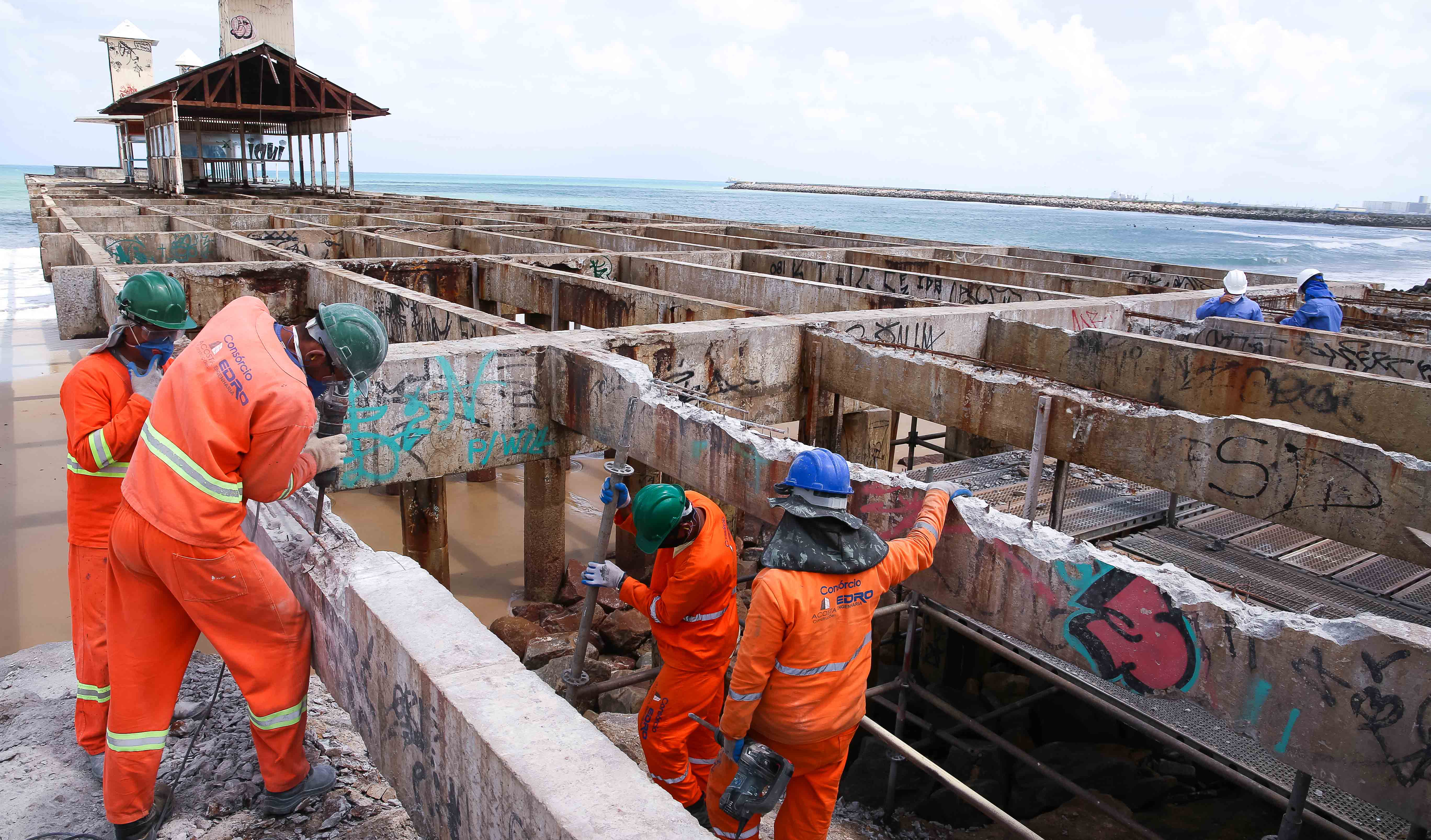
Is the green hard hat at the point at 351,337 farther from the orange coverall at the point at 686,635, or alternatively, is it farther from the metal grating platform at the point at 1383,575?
the metal grating platform at the point at 1383,575

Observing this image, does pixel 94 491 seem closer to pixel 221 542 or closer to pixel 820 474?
pixel 221 542

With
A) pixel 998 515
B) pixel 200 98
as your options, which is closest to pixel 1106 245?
pixel 200 98

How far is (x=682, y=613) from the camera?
3975 millimetres

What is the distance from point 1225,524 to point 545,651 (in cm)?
542

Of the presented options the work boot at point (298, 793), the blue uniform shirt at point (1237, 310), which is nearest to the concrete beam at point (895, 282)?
the blue uniform shirt at point (1237, 310)

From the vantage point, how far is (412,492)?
7.91 metres

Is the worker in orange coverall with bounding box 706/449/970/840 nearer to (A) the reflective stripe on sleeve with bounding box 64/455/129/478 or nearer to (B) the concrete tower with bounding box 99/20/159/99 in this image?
(A) the reflective stripe on sleeve with bounding box 64/455/129/478

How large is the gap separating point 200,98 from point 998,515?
30489 millimetres

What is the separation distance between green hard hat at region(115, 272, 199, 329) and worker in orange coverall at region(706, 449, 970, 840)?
8.14 ft

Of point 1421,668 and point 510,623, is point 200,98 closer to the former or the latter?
point 510,623

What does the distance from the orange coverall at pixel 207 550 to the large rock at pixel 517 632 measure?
14.2 ft

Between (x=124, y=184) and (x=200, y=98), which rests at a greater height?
(x=200, y=98)

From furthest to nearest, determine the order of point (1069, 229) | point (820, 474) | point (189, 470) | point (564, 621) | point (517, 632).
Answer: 1. point (1069, 229)
2. point (564, 621)
3. point (517, 632)
4. point (820, 474)
5. point (189, 470)

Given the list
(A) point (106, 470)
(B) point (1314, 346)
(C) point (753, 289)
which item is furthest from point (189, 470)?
(B) point (1314, 346)
